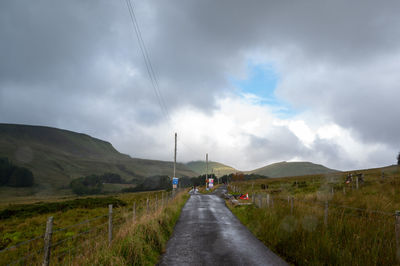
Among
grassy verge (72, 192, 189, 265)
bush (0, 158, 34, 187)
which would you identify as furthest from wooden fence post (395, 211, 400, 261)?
bush (0, 158, 34, 187)

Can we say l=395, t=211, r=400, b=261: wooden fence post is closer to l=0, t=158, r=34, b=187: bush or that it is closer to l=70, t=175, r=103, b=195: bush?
l=70, t=175, r=103, b=195: bush

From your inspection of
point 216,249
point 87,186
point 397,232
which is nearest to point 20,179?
point 87,186

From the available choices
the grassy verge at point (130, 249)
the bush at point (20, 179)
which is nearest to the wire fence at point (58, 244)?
the grassy verge at point (130, 249)

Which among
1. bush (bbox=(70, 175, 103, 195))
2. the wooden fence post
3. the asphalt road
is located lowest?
bush (bbox=(70, 175, 103, 195))

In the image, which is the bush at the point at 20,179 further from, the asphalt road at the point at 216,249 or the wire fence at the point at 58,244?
the asphalt road at the point at 216,249

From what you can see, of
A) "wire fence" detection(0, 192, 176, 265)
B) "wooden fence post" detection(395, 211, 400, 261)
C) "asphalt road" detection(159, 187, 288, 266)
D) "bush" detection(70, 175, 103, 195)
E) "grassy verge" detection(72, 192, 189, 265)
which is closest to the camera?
"wire fence" detection(0, 192, 176, 265)

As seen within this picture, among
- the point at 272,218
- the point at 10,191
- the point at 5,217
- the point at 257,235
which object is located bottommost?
the point at 10,191

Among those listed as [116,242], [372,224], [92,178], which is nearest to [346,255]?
[372,224]

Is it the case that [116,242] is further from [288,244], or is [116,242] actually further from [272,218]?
[272,218]

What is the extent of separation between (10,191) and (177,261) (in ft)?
551

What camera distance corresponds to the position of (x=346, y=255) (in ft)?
20.3

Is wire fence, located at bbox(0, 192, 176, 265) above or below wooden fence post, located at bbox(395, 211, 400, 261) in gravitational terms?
below

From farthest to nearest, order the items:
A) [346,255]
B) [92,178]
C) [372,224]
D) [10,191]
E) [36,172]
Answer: [36,172] < [92,178] < [10,191] < [372,224] < [346,255]

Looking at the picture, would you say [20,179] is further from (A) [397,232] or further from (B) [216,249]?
(A) [397,232]
